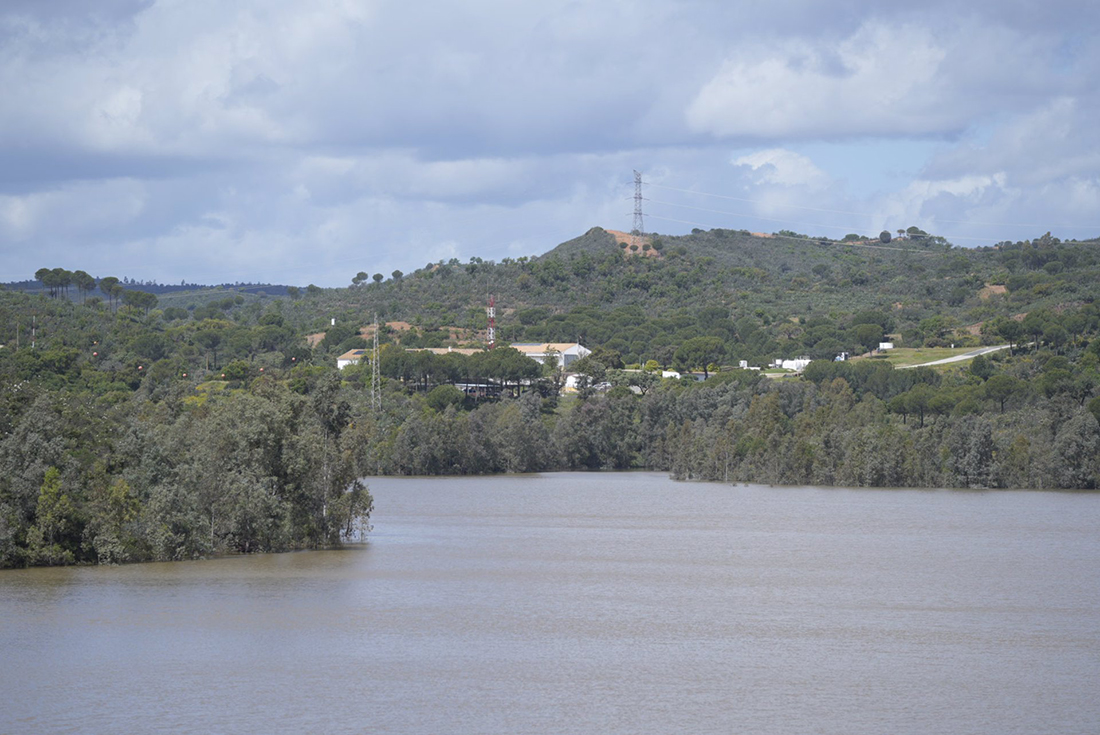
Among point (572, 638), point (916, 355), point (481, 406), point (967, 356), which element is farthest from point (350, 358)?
point (572, 638)

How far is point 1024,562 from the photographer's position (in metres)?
48.2

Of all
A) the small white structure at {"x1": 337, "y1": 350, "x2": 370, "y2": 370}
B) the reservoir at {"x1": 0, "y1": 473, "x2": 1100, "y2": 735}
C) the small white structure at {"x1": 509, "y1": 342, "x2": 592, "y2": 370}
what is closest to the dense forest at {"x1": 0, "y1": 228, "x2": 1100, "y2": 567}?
the small white structure at {"x1": 337, "y1": 350, "x2": 370, "y2": 370}

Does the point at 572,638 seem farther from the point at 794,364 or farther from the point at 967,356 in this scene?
the point at 794,364

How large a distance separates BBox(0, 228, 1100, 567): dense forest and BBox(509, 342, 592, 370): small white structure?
23.7 feet

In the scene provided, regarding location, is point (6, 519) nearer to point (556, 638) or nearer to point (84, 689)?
point (84, 689)

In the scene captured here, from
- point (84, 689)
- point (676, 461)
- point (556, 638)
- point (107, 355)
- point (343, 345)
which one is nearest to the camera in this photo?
point (84, 689)

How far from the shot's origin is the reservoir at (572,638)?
25.8m

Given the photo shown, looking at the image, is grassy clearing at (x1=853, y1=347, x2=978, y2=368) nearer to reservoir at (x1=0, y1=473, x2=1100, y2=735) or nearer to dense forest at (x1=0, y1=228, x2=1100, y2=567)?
dense forest at (x1=0, y1=228, x2=1100, y2=567)

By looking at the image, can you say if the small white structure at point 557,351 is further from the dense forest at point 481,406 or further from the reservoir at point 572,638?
the reservoir at point 572,638

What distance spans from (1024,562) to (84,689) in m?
35.4

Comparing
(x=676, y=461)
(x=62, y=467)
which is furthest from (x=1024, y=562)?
(x=676, y=461)

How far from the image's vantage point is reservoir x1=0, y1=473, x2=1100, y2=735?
2575cm

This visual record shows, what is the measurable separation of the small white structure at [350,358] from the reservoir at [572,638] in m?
90.2

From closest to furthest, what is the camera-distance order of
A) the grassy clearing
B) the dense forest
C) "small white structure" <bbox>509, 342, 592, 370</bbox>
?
the dense forest < the grassy clearing < "small white structure" <bbox>509, 342, 592, 370</bbox>
